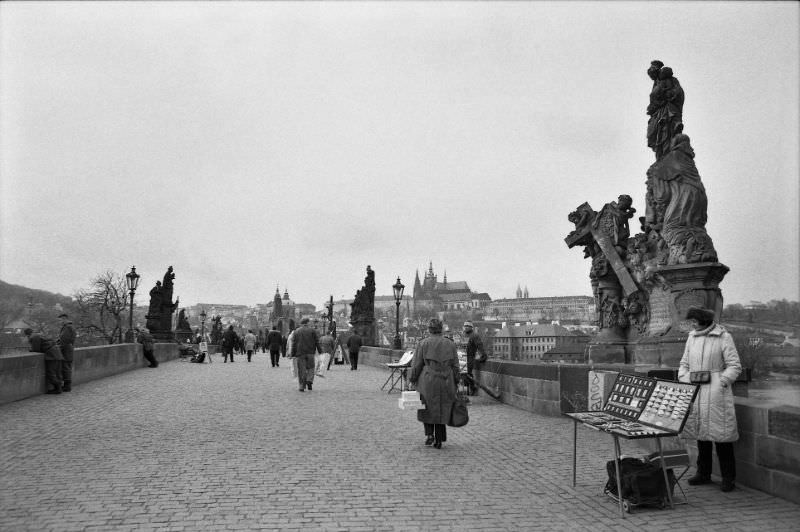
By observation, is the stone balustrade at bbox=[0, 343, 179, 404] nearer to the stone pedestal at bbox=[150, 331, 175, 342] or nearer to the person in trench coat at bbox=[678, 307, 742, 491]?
the stone pedestal at bbox=[150, 331, 175, 342]

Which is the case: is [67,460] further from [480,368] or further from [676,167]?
[676,167]

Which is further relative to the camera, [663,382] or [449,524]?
[663,382]

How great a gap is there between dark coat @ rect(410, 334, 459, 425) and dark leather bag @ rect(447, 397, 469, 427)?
54 millimetres

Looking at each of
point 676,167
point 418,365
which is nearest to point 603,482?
point 418,365

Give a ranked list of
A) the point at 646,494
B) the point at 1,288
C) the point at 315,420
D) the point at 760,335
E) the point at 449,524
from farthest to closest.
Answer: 1. the point at 1,288
2. the point at 315,420
3. the point at 760,335
4. the point at 646,494
5. the point at 449,524

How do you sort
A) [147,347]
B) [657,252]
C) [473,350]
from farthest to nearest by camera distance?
1. [147,347]
2. [473,350]
3. [657,252]

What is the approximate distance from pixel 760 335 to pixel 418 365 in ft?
13.3

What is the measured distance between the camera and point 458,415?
7730 mm

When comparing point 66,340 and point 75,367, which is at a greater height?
point 66,340

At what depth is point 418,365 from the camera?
8.15m

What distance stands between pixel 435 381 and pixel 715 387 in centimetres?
350

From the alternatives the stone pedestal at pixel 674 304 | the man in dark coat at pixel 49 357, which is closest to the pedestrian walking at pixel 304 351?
the man in dark coat at pixel 49 357

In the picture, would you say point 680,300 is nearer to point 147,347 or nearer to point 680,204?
point 680,204

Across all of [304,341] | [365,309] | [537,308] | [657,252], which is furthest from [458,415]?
[537,308]
